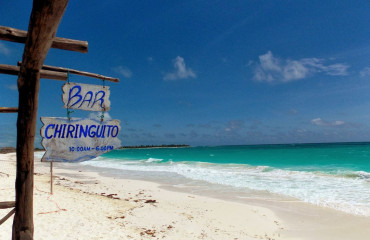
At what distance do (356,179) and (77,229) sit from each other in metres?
14.6

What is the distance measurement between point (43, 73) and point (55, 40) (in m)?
0.64

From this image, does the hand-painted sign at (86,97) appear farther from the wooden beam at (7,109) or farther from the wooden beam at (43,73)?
the wooden beam at (7,109)

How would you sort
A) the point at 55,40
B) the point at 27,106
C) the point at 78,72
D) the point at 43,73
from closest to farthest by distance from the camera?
the point at 27,106
the point at 55,40
the point at 43,73
the point at 78,72

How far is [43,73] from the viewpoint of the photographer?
3045 mm

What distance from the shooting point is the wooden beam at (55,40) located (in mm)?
2355

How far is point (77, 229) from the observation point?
5254 millimetres

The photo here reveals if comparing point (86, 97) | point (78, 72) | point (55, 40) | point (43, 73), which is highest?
point (55, 40)

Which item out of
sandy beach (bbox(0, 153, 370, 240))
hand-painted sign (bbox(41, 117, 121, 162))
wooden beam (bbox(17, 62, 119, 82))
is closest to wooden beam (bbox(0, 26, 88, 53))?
wooden beam (bbox(17, 62, 119, 82))

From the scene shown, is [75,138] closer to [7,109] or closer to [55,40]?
[7,109]

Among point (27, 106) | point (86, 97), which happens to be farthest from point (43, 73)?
point (27, 106)

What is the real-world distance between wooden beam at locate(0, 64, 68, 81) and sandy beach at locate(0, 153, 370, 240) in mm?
3323

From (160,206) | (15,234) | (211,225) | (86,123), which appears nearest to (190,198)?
(160,206)

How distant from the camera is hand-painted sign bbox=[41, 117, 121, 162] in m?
3.10

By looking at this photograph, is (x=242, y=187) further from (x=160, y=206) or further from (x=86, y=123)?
(x=86, y=123)
